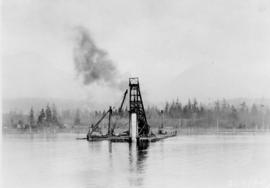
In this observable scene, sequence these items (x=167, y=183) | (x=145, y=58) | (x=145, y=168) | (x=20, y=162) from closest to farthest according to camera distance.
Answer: (x=167, y=183) → (x=145, y=58) → (x=145, y=168) → (x=20, y=162)

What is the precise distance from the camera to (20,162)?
15.5 meters

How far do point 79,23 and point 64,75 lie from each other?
60.4 inches

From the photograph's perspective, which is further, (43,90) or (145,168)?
(145,168)

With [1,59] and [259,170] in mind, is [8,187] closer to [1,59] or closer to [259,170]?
[1,59]

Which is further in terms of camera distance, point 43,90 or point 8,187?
point 43,90

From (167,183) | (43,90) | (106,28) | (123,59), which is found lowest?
(167,183)

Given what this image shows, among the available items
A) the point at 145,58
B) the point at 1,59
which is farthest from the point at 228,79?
the point at 1,59

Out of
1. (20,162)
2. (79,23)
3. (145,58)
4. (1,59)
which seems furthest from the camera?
(20,162)

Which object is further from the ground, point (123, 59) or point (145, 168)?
point (123, 59)

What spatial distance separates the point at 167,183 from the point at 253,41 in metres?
4.45

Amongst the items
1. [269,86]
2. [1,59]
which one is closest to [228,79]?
[269,86]

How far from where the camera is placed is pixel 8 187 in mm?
9797

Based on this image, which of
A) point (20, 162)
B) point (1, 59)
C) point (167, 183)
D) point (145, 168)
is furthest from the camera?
point (20, 162)

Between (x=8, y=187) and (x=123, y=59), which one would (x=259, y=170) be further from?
(x=8, y=187)
